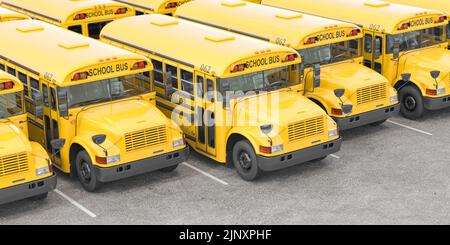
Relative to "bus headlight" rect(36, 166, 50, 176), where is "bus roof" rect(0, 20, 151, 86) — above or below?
above

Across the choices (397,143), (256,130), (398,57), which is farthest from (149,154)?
(398,57)

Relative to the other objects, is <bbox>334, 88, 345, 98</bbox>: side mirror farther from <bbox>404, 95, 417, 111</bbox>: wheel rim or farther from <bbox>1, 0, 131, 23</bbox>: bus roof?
<bbox>1, 0, 131, 23</bbox>: bus roof

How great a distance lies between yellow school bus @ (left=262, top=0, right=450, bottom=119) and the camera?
1736 centimetres

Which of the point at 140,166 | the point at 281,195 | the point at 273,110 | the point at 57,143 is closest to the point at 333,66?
the point at 273,110

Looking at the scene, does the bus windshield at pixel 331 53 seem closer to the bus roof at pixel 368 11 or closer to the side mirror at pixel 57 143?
the bus roof at pixel 368 11

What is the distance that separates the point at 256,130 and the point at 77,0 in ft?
27.7

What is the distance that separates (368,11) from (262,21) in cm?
263

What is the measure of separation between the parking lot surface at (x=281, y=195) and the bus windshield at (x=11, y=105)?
159 centimetres

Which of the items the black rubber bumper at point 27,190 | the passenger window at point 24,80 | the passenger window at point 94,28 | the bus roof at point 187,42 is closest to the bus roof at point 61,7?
the passenger window at point 94,28

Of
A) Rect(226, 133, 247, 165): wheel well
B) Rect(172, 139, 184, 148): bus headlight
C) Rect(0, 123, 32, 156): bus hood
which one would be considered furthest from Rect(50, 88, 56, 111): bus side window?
Rect(226, 133, 247, 165): wheel well

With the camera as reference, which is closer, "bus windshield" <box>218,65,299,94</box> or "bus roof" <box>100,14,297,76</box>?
"bus windshield" <box>218,65,299,94</box>

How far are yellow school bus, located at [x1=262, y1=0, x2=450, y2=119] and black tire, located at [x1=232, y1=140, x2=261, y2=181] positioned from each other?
5053 mm

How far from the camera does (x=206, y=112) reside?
47.9ft

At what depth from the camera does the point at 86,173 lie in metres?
13.9
